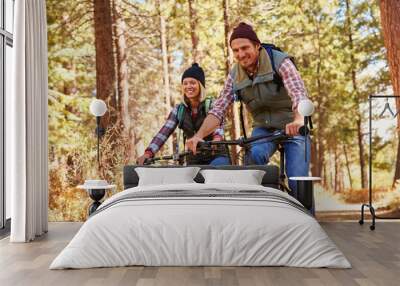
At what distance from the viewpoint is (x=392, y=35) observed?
23.1 ft

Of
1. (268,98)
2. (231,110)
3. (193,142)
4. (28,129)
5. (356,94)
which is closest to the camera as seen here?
(28,129)

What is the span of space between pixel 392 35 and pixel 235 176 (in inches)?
115

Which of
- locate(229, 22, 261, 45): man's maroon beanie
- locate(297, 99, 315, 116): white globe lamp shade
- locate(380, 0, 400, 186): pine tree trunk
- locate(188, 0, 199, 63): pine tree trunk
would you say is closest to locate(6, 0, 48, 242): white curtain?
locate(229, 22, 261, 45): man's maroon beanie

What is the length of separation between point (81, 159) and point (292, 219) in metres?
4.17

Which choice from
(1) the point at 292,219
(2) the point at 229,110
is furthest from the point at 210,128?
(1) the point at 292,219

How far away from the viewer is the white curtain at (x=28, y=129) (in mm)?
5215

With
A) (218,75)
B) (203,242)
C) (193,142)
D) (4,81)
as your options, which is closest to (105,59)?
(218,75)

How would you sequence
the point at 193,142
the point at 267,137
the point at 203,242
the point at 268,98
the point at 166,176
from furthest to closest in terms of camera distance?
1. the point at 193,142
2. the point at 268,98
3. the point at 267,137
4. the point at 166,176
5. the point at 203,242

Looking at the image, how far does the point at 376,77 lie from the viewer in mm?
7426

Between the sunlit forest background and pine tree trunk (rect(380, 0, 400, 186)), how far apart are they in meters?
0.25

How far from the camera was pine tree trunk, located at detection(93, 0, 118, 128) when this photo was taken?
7.65 m

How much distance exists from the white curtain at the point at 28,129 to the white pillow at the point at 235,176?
64.3 inches

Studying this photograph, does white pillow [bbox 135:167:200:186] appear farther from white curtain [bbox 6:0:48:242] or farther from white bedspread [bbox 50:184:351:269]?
white bedspread [bbox 50:184:351:269]

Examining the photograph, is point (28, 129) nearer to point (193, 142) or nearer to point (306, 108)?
point (193, 142)
